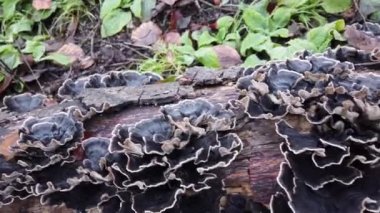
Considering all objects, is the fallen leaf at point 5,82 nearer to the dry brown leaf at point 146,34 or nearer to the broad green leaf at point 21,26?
the broad green leaf at point 21,26

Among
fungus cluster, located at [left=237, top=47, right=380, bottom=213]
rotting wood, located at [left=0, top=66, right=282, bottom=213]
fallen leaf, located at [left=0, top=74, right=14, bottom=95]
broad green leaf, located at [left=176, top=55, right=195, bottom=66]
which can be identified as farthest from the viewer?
fallen leaf, located at [left=0, top=74, right=14, bottom=95]

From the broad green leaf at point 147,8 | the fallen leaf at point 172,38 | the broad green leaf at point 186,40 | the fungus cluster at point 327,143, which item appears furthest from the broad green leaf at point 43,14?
the fungus cluster at point 327,143

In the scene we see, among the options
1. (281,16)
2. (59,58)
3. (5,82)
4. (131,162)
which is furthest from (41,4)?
(131,162)

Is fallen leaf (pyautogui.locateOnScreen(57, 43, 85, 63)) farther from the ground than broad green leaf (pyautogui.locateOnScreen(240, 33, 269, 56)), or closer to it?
closer to it

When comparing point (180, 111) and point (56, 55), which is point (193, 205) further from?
point (56, 55)

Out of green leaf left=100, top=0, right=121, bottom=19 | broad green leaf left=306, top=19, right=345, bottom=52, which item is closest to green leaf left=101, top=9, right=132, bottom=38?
green leaf left=100, top=0, right=121, bottom=19

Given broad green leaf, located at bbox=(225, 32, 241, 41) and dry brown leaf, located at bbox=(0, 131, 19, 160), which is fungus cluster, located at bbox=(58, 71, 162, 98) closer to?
dry brown leaf, located at bbox=(0, 131, 19, 160)

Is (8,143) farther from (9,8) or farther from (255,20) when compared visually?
(9,8)
